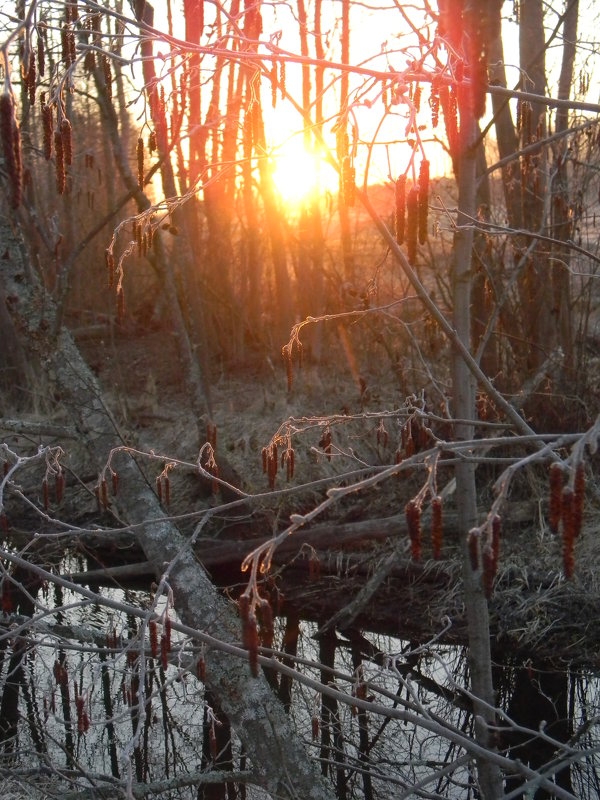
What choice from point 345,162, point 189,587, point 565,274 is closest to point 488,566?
point 345,162

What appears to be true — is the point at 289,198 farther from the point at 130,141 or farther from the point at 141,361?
the point at 130,141

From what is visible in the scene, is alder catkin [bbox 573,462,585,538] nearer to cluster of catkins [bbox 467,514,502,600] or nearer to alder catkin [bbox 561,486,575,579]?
alder catkin [bbox 561,486,575,579]

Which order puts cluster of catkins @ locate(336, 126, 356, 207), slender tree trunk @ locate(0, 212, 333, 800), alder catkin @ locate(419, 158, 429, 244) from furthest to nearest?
slender tree trunk @ locate(0, 212, 333, 800), cluster of catkins @ locate(336, 126, 356, 207), alder catkin @ locate(419, 158, 429, 244)

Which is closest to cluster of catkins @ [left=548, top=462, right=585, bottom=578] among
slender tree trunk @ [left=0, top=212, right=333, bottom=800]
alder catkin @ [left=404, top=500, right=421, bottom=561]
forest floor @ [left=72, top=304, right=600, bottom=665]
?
alder catkin @ [left=404, top=500, right=421, bottom=561]

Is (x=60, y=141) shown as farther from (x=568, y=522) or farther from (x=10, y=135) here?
(x=568, y=522)

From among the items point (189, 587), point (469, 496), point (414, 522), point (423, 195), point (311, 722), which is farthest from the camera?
point (311, 722)

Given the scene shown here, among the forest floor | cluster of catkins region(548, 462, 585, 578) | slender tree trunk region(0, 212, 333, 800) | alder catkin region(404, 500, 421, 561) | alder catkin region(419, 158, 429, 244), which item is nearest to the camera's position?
cluster of catkins region(548, 462, 585, 578)

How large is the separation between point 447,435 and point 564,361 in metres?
1.12

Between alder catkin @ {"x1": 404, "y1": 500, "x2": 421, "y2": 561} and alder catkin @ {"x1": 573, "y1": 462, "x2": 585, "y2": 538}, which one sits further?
alder catkin @ {"x1": 404, "y1": 500, "x2": 421, "y2": 561}

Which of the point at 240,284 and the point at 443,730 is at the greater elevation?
the point at 240,284

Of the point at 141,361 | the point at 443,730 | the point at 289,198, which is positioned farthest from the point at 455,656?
the point at 141,361

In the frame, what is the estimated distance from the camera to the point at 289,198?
9727 millimetres

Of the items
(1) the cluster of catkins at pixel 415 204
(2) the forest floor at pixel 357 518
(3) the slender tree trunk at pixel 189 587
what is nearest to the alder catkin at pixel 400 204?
(1) the cluster of catkins at pixel 415 204

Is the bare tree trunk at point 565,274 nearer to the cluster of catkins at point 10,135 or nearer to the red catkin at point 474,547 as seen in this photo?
the red catkin at point 474,547
